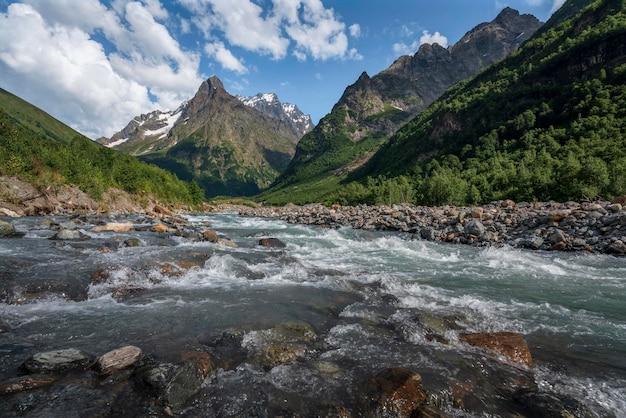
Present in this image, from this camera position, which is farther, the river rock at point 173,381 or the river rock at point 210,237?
the river rock at point 210,237

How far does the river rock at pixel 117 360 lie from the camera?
592 centimetres

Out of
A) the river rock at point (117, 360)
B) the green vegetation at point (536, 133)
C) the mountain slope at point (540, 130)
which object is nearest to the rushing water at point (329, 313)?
the river rock at point (117, 360)

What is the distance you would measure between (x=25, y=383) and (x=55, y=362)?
2.00 feet

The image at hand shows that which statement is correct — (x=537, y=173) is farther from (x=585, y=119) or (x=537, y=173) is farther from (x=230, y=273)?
(x=230, y=273)

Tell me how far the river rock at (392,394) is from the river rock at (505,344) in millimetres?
2634

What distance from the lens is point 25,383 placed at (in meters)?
5.32

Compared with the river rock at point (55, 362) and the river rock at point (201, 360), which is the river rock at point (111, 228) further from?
the river rock at point (201, 360)

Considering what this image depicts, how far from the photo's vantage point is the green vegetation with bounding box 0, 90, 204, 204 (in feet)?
138

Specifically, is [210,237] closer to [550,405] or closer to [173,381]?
[173,381]

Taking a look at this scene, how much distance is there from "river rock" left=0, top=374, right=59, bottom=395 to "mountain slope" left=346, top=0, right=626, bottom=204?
52077 mm

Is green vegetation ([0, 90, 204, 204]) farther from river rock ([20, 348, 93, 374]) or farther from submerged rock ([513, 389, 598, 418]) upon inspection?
submerged rock ([513, 389, 598, 418])

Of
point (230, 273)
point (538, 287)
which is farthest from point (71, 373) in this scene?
point (538, 287)

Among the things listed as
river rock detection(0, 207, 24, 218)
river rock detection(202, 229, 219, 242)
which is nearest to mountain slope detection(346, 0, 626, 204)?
river rock detection(202, 229, 219, 242)

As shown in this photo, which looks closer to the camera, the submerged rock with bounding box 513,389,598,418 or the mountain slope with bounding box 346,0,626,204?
the submerged rock with bounding box 513,389,598,418
